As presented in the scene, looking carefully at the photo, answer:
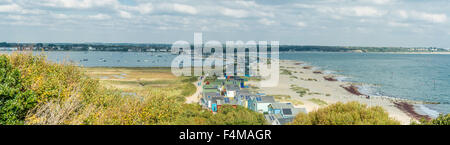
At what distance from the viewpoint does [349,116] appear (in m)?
13.8

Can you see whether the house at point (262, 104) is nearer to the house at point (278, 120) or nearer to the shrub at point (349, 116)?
the house at point (278, 120)

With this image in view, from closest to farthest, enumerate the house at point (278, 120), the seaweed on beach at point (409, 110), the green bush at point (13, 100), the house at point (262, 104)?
the green bush at point (13, 100) < the house at point (278, 120) < the house at point (262, 104) < the seaweed on beach at point (409, 110)

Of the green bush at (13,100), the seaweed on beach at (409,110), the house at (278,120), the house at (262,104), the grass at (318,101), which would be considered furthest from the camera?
the grass at (318,101)

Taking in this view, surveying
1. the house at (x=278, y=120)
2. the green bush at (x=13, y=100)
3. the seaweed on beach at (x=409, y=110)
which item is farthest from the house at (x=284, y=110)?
the green bush at (x=13, y=100)

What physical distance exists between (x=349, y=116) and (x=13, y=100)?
44.6 ft

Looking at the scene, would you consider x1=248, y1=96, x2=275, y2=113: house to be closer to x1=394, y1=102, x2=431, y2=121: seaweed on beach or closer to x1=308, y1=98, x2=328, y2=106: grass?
x1=308, y1=98, x2=328, y2=106: grass

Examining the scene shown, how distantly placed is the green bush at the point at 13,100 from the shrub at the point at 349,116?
1240cm

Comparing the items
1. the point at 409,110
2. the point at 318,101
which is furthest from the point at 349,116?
the point at 409,110

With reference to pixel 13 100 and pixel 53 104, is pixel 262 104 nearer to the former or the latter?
pixel 53 104

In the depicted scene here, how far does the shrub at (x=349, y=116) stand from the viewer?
13.6m

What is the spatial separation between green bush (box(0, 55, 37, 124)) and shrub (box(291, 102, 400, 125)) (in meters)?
12.4

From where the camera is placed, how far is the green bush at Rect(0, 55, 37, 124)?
10560 millimetres
